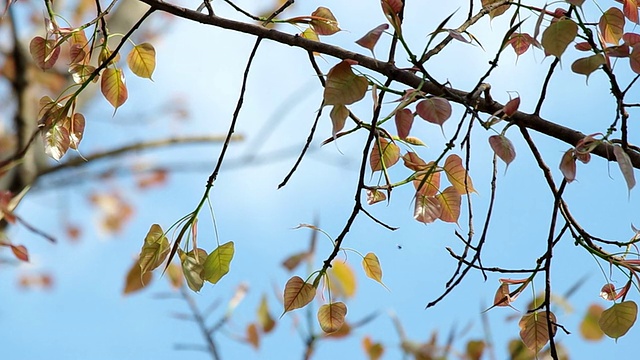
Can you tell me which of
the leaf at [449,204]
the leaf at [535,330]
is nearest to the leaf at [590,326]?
the leaf at [535,330]

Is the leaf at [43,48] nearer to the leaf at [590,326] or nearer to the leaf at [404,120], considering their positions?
the leaf at [404,120]

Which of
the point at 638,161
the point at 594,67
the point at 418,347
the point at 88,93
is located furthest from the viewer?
the point at 88,93

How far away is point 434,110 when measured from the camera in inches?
30.1

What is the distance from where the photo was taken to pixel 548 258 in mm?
907

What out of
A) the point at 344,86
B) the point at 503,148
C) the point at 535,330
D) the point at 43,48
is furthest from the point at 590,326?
the point at 43,48

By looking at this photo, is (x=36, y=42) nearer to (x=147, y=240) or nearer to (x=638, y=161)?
(x=147, y=240)

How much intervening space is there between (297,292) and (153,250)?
187 mm

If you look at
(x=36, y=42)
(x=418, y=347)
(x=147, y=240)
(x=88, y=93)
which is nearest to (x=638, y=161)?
(x=147, y=240)


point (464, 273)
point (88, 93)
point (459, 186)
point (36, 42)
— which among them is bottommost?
point (464, 273)

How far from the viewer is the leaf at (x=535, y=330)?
96cm

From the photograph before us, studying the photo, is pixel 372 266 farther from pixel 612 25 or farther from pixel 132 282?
pixel 132 282

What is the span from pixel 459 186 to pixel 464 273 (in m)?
0.12

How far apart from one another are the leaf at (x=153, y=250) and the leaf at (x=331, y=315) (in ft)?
0.71

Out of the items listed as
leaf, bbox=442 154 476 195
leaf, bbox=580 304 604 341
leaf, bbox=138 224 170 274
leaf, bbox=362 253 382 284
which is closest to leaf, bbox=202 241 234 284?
leaf, bbox=138 224 170 274
